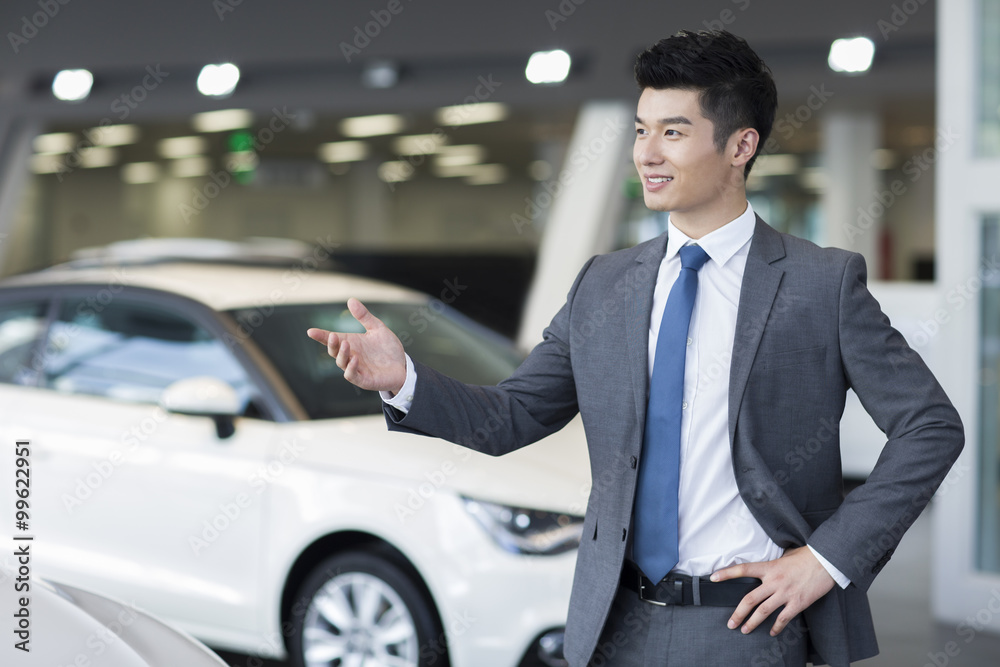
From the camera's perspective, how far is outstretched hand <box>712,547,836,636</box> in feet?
5.12

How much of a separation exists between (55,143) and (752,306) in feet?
66.4

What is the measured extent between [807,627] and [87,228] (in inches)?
938

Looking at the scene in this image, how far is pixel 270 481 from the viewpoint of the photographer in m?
3.29

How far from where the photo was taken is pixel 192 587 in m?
3.39

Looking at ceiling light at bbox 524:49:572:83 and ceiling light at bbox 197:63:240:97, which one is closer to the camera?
ceiling light at bbox 524:49:572:83

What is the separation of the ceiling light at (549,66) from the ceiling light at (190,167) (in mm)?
15920

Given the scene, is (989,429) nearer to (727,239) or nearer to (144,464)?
(727,239)

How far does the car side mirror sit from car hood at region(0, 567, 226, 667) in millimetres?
1111

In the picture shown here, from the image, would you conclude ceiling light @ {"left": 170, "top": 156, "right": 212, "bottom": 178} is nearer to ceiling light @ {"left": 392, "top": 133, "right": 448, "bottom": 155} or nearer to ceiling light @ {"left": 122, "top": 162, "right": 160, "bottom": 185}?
ceiling light @ {"left": 122, "top": 162, "right": 160, "bottom": 185}

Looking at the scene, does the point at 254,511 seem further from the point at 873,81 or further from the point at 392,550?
the point at 873,81

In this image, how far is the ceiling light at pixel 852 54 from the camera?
6543mm

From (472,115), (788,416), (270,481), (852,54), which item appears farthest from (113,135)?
(788,416)

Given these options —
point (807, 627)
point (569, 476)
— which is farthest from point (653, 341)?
point (569, 476)

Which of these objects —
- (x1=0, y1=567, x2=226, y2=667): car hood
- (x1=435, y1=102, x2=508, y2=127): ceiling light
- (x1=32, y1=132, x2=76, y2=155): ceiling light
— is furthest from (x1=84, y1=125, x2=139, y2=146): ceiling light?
(x1=0, y1=567, x2=226, y2=667): car hood
